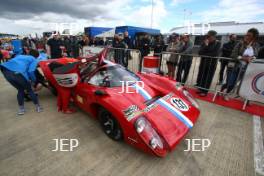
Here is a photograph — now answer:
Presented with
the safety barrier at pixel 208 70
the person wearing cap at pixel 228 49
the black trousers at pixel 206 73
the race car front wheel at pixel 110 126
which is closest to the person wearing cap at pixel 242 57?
the safety barrier at pixel 208 70

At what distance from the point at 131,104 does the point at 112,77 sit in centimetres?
76

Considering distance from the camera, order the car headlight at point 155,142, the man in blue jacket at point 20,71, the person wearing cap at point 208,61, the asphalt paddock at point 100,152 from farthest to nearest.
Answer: the person wearing cap at point 208,61, the man in blue jacket at point 20,71, the asphalt paddock at point 100,152, the car headlight at point 155,142

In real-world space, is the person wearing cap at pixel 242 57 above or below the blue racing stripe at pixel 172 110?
above

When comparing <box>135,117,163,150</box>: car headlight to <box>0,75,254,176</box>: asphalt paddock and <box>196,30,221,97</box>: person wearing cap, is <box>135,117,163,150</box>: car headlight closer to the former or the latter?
<box>0,75,254,176</box>: asphalt paddock

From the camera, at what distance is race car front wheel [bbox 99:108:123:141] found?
2376mm

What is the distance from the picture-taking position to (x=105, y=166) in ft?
6.75

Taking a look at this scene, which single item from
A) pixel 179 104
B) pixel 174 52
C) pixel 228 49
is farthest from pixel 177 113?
pixel 228 49

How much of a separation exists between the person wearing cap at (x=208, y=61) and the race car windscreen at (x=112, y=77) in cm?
241

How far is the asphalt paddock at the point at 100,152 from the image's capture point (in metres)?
2.01

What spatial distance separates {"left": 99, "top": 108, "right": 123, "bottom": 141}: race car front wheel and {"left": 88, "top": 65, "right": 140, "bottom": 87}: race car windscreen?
1.59 ft

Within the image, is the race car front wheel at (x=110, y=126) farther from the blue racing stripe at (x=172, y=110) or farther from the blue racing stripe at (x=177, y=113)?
the blue racing stripe at (x=177, y=113)

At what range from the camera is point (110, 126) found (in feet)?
8.23

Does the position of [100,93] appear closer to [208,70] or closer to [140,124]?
[140,124]

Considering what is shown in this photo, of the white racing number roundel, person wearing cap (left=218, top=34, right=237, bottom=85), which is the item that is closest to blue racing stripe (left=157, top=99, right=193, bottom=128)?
the white racing number roundel
